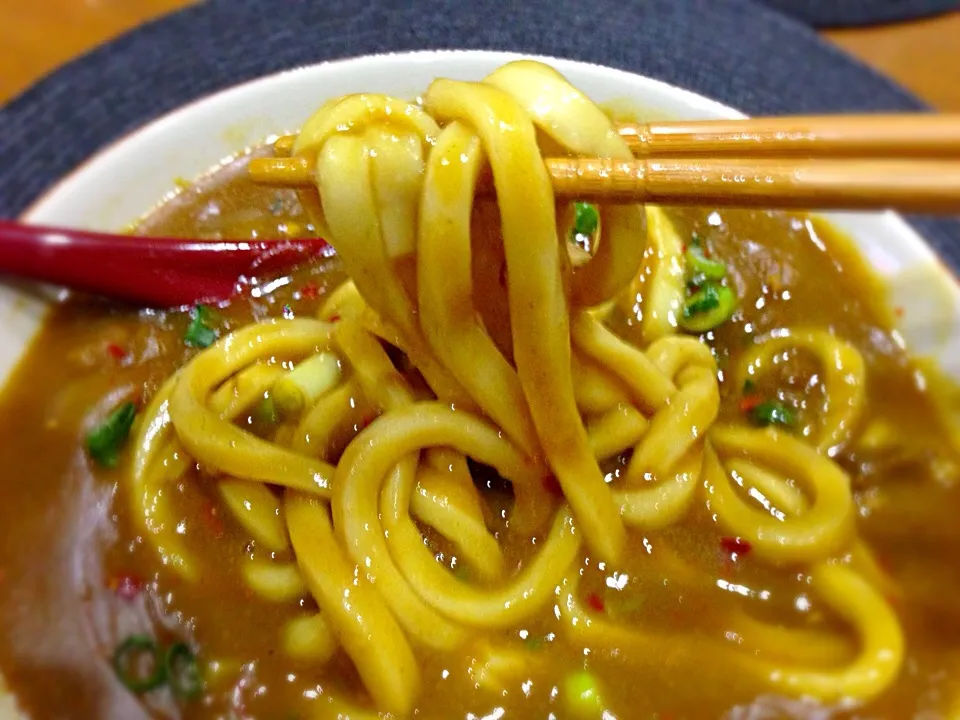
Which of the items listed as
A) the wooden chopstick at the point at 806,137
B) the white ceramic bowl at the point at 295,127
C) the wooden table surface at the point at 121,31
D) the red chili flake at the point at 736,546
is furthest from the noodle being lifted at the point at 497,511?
the wooden table surface at the point at 121,31

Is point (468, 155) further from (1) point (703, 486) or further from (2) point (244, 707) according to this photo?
(2) point (244, 707)

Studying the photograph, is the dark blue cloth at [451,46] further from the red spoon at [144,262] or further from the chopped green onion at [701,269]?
the chopped green onion at [701,269]

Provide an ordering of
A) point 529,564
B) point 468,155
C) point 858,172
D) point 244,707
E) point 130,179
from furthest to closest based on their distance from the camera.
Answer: point 130,179 < point 529,564 < point 244,707 < point 468,155 < point 858,172

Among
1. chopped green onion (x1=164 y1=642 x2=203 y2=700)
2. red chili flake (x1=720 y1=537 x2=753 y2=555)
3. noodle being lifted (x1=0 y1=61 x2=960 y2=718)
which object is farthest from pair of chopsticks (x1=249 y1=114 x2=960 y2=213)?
chopped green onion (x1=164 y1=642 x2=203 y2=700)

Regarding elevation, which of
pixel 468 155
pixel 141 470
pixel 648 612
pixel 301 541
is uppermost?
pixel 468 155

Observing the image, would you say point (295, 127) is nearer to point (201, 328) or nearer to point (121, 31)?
point (201, 328)

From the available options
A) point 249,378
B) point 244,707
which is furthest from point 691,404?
point 244,707
